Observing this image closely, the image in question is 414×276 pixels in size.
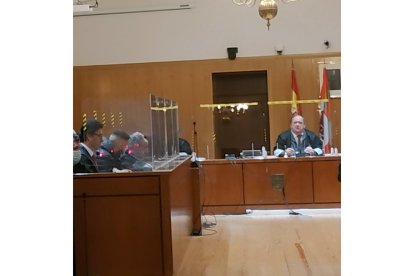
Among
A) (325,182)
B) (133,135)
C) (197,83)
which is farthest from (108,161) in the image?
(197,83)

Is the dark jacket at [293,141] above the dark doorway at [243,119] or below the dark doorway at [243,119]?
below

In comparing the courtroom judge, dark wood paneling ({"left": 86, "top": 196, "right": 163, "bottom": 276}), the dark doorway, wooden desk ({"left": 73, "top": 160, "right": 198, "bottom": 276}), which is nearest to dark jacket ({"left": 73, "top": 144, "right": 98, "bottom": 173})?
the courtroom judge

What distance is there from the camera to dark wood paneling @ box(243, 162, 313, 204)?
666 centimetres

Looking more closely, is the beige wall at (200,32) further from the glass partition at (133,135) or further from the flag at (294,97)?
the glass partition at (133,135)

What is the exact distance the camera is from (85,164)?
399 cm

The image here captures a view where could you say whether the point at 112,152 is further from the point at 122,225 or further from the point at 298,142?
the point at 298,142

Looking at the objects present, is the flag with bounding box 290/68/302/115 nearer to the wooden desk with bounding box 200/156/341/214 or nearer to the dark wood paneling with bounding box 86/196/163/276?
the wooden desk with bounding box 200/156/341/214

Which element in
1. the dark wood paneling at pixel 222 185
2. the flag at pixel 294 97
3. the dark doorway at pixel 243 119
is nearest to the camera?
the dark wood paneling at pixel 222 185

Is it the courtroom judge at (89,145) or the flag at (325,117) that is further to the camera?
the flag at (325,117)

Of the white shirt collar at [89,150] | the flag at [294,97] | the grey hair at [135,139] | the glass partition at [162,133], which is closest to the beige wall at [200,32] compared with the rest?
the flag at [294,97]

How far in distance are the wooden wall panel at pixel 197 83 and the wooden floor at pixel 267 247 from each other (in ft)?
8.67

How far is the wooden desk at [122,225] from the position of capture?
3762 mm
